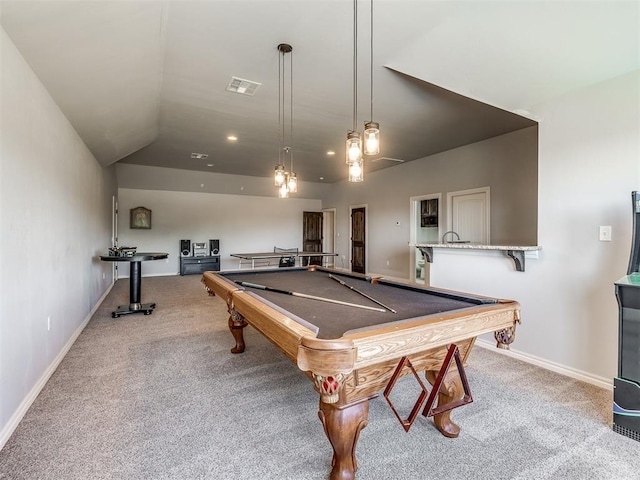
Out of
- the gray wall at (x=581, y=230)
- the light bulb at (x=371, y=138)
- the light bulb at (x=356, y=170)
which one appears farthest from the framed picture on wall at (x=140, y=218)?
the gray wall at (x=581, y=230)

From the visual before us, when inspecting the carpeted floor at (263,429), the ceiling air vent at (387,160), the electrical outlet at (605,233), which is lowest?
the carpeted floor at (263,429)

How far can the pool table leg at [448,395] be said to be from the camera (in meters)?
1.72

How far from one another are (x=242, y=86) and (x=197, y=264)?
6.10m

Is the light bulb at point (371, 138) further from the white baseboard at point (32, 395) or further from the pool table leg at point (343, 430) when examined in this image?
the white baseboard at point (32, 395)

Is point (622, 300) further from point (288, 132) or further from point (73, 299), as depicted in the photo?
point (73, 299)

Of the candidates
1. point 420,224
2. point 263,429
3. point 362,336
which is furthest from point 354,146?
point 420,224

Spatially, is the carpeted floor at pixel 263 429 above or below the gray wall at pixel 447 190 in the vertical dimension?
below

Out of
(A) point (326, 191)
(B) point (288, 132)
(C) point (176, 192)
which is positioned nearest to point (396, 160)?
(B) point (288, 132)

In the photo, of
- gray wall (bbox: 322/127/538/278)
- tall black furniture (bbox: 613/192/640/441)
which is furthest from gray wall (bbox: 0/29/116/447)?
gray wall (bbox: 322/127/538/278)

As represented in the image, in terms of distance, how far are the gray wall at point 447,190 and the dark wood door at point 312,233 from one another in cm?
101

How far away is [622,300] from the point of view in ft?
6.05

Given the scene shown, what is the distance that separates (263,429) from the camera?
1.82m

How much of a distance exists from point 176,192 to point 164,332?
5686 mm

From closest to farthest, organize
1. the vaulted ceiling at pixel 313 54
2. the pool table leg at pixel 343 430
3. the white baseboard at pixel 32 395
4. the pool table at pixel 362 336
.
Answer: the pool table at pixel 362 336
the pool table leg at pixel 343 430
the white baseboard at pixel 32 395
the vaulted ceiling at pixel 313 54
